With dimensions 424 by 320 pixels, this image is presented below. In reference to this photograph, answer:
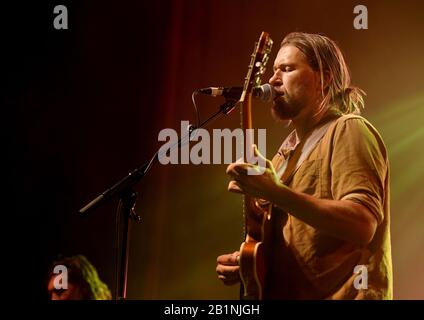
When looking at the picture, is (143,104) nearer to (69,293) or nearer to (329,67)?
(69,293)

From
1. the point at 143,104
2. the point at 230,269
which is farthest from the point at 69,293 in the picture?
the point at 143,104

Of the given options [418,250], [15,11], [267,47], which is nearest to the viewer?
[267,47]

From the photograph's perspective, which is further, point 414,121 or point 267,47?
point 414,121

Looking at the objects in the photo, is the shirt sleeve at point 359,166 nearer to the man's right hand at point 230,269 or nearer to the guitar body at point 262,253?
the guitar body at point 262,253

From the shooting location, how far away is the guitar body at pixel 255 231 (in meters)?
1.85

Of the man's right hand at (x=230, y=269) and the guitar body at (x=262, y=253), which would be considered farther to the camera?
the man's right hand at (x=230, y=269)

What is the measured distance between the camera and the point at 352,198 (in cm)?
179

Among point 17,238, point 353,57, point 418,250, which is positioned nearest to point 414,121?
point 353,57

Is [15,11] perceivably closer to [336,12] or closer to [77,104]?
[77,104]

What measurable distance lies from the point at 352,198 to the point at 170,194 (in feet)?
7.65

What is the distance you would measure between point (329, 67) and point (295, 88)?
199 mm

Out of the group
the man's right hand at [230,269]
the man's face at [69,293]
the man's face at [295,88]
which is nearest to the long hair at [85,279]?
the man's face at [69,293]

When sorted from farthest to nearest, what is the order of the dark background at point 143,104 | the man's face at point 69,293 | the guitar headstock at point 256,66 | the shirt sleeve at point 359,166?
1. the dark background at point 143,104
2. the man's face at point 69,293
3. the guitar headstock at point 256,66
4. the shirt sleeve at point 359,166

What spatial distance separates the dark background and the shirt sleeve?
1.83 meters
